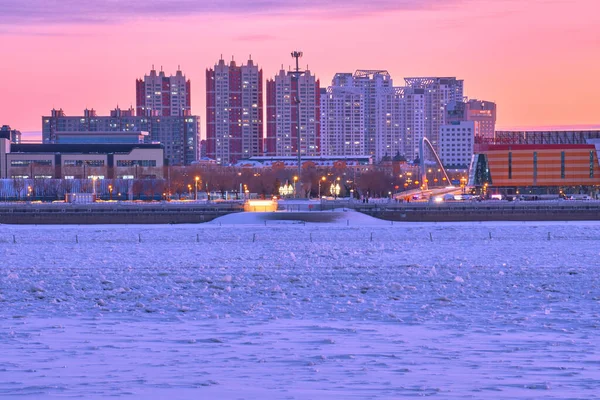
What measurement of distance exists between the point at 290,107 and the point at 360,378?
616 ft

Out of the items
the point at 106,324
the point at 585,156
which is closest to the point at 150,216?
the point at 106,324

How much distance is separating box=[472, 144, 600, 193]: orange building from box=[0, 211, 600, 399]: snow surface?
7502 cm

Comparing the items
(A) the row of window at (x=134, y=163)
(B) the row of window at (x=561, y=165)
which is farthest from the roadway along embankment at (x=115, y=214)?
(A) the row of window at (x=134, y=163)

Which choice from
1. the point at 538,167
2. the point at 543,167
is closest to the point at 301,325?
the point at 538,167

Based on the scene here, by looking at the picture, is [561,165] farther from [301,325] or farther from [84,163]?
[301,325]

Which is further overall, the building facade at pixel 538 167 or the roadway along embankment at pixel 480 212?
the building facade at pixel 538 167

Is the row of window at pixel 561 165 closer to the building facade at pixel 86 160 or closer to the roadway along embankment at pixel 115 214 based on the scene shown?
the building facade at pixel 86 160

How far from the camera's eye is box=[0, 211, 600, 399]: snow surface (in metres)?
9.95

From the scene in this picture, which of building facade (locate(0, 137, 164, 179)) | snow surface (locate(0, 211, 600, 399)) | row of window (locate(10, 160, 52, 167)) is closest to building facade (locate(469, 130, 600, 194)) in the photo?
building facade (locate(0, 137, 164, 179))

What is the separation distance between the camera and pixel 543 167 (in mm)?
101062

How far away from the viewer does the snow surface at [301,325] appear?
9.95m

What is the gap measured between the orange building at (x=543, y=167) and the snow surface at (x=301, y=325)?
7502 centimetres

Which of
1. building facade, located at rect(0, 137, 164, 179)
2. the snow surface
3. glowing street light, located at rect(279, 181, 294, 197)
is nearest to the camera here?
the snow surface

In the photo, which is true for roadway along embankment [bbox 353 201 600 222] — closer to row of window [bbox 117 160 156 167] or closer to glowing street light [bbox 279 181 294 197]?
glowing street light [bbox 279 181 294 197]
